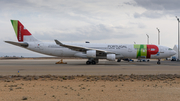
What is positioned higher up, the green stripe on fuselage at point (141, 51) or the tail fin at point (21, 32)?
the tail fin at point (21, 32)

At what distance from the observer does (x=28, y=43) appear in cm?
2920

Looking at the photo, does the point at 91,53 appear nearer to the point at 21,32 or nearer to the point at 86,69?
the point at 86,69

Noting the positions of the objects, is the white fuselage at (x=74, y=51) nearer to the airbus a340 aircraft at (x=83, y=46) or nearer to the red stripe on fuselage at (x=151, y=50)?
the airbus a340 aircraft at (x=83, y=46)

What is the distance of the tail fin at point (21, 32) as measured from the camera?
29344mm

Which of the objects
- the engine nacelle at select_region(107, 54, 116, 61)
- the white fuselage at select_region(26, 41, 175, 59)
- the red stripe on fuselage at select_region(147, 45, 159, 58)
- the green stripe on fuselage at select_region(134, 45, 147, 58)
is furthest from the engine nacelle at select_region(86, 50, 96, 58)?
the red stripe on fuselage at select_region(147, 45, 159, 58)

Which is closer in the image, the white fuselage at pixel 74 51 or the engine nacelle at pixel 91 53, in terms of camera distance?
the engine nacelle at pixel 91 53

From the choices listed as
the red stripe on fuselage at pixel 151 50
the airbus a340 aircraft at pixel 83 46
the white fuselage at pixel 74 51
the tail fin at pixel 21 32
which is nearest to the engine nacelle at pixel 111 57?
the airbus a340 aircraft at pixel 83 46

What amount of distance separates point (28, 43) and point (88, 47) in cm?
948
